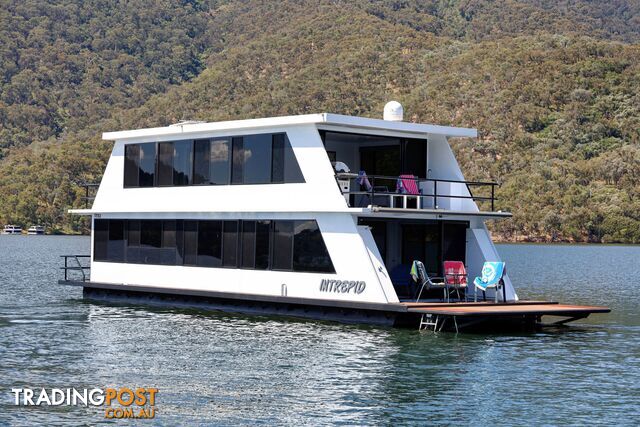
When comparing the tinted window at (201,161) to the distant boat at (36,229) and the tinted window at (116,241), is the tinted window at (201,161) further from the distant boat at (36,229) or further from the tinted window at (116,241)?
the distant boat at (36,229)

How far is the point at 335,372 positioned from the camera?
1966 centimetres

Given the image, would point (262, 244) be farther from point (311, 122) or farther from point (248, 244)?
point (311, 122)

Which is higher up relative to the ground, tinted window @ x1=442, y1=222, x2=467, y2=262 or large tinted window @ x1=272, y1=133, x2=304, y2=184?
large tinted window @ x1=272, y1=133, x2=304, y2=184

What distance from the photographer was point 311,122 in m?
25.2

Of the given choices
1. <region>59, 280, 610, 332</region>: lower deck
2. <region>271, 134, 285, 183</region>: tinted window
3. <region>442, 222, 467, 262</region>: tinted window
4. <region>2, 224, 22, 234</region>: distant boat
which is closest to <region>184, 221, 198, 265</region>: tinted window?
<region>59, 280, 610, 332</region>: lower deck

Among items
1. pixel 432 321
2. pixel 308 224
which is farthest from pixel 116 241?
pixel 432 321

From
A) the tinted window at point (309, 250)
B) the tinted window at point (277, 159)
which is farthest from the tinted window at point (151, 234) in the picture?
the tinted window at point (309, 250)

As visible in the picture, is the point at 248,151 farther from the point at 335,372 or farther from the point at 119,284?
the point at 335,372

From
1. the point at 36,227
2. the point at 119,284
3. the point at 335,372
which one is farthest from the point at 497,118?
the point at 335,372

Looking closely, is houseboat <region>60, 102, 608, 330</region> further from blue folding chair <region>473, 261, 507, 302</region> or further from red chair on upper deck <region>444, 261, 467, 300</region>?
blue folding chair <region>473, 261, 507, 302</region>

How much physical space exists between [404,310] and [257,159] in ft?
19.4

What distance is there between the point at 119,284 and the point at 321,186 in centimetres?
779

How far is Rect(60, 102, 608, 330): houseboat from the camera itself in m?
24.7

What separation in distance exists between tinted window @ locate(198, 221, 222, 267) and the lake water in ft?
4.54
